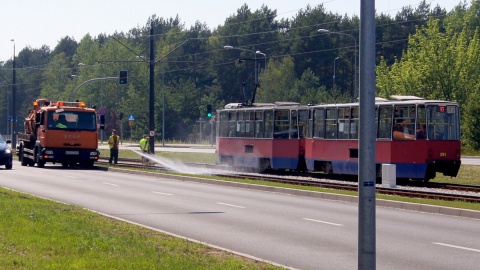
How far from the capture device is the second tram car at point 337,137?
31.5 meters

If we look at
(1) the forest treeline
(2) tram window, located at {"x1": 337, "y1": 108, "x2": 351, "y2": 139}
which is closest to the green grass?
(2) tram window, located at {"x1": 337, "y1": 108, "x2": 351, "y2": 139}

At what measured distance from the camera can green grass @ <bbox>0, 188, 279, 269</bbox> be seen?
10664mm

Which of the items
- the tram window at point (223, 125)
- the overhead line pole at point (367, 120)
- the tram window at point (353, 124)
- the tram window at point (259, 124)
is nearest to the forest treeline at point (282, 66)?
the tram window at point (223, 125)

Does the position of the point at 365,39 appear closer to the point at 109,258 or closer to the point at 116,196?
the point at 109,258

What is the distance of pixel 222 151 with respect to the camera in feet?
145

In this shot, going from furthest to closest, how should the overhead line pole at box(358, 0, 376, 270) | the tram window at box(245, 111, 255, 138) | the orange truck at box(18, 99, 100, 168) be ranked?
1. the orange truck at box(18, 99, 100, 168)
2. the tram window at box(245, 111, 255, 138)
3. the overhead line pole at box(358, 0, 376, 270)

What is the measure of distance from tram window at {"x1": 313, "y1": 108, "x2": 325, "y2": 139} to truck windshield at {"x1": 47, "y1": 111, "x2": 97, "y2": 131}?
41.4 feet

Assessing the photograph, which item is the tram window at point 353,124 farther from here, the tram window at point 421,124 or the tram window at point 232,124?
the tram window at point 232,124

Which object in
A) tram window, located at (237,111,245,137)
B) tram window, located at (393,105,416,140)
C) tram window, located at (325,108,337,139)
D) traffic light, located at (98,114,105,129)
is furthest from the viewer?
traffic light, located at (98,114,105,129)

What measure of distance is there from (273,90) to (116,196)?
78.7 metres

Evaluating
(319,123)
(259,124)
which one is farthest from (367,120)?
(259,124)

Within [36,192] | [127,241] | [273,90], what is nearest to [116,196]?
[36,192]

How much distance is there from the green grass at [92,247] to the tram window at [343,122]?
19.1 metres

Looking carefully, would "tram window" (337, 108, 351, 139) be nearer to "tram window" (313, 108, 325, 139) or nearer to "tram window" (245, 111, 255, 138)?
"tram window" (313, 108, 325, 139)
